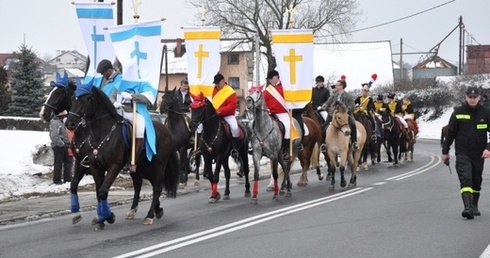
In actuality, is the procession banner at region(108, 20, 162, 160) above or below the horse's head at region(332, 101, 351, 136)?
above

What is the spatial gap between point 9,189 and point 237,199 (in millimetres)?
5232

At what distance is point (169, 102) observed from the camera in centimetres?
1847

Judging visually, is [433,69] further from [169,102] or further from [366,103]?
[169,102]

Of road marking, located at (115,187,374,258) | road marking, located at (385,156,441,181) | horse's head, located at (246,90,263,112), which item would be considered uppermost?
horse's head, located at (246,90,263,112)

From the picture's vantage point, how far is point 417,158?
32.6 m

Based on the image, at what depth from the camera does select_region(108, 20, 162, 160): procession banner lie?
13578mm

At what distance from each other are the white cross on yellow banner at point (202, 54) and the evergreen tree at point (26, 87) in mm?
37121

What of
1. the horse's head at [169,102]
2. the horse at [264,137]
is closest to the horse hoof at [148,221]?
the horse at [264,137]

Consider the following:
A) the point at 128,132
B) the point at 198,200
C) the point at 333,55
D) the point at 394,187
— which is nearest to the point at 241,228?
the point at 128,132

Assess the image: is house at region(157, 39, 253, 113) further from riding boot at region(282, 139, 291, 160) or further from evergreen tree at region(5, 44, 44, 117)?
riding boot at region(282, 139, 291, 160)

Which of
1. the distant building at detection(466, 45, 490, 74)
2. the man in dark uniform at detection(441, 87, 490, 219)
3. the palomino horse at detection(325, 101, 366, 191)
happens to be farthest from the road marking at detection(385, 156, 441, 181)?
the distant building at detection(466, 45, 490, 74)

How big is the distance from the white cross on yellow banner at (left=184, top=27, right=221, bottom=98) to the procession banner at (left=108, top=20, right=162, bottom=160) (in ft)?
14.0

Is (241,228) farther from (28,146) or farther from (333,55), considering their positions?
(333,55)

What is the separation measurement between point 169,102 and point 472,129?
7669 mm
